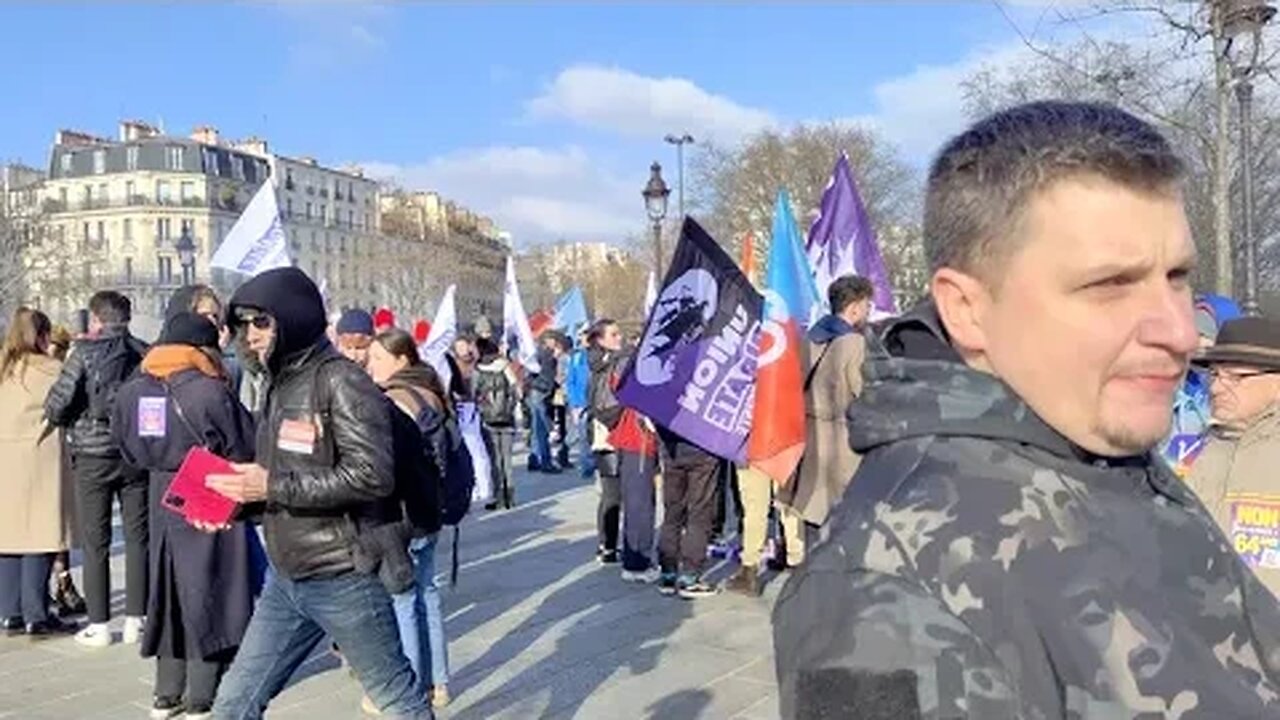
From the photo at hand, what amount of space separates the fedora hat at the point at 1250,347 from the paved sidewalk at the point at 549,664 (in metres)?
2.72

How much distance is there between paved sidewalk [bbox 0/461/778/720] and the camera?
19.0ft

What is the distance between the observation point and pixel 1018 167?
1278mm

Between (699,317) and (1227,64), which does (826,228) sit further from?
(1227,64)

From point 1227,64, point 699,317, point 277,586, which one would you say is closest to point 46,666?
point 277,586

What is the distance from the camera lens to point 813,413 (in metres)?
6.23

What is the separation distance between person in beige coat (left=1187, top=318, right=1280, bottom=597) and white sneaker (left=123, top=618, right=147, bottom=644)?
5.88 m

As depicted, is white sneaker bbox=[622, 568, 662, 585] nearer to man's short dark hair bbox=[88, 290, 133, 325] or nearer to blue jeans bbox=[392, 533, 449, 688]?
blue jeans bbox=[392, 533, 449, 688]

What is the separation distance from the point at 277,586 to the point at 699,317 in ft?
8.64

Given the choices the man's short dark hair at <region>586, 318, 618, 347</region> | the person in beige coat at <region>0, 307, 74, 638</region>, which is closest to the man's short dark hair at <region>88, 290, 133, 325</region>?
the person in beige coat at <region>0, 307, 74, 638</region>

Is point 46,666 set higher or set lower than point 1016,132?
lower

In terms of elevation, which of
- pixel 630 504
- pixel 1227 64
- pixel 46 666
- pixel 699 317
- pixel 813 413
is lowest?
pixel 46 666

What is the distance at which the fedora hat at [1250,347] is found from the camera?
3.54m

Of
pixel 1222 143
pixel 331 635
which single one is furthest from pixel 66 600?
pixel 1222 143

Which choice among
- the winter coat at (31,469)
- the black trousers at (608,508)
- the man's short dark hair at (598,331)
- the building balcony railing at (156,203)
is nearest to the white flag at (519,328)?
the man's short dark hair at (598,331)
